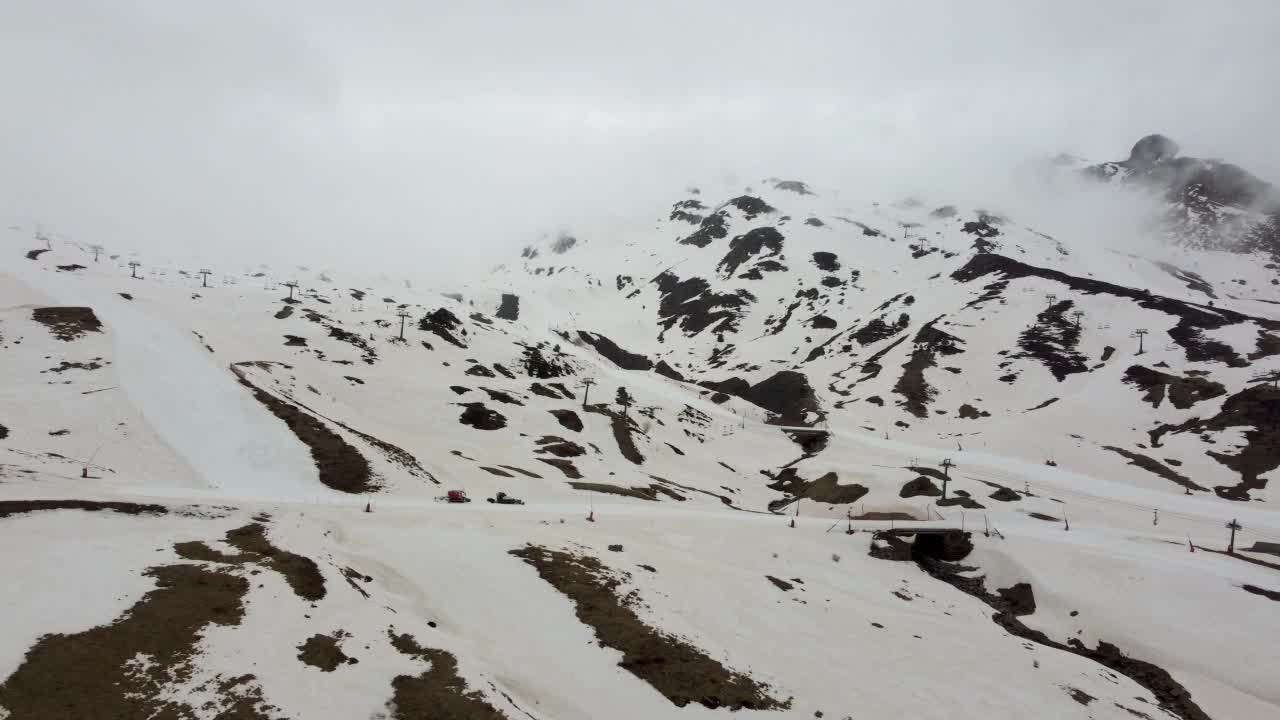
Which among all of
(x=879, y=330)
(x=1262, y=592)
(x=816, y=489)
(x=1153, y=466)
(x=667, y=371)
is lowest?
(x=667, y=371)

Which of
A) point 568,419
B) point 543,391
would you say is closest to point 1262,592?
point 568,419

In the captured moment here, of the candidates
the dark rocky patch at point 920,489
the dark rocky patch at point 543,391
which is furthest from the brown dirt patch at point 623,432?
the dark rocky patch at point 920,489

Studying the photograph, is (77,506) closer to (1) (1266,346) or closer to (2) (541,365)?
(2) (541,365)

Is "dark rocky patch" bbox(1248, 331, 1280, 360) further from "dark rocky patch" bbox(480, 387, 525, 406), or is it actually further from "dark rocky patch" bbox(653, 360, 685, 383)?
"dark rocky patch" bbox(480, 387, 525, 406)

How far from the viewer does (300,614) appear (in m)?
19.0

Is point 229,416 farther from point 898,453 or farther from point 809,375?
point 809,375

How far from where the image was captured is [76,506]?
25.3 m

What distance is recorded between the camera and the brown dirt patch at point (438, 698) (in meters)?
15.1

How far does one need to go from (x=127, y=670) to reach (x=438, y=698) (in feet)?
26.0

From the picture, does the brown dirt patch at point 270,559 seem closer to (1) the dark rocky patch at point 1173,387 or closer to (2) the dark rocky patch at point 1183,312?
(1) the dark rocky patch at point 1173,387

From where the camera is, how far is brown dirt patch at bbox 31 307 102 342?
2120 inches

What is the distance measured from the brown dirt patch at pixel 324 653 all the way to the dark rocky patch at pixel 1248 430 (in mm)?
95686

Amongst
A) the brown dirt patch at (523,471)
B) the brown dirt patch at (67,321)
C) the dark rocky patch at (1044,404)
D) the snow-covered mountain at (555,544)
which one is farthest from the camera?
the dark rocky patch at (1044,404)

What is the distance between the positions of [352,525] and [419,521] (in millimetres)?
3910
